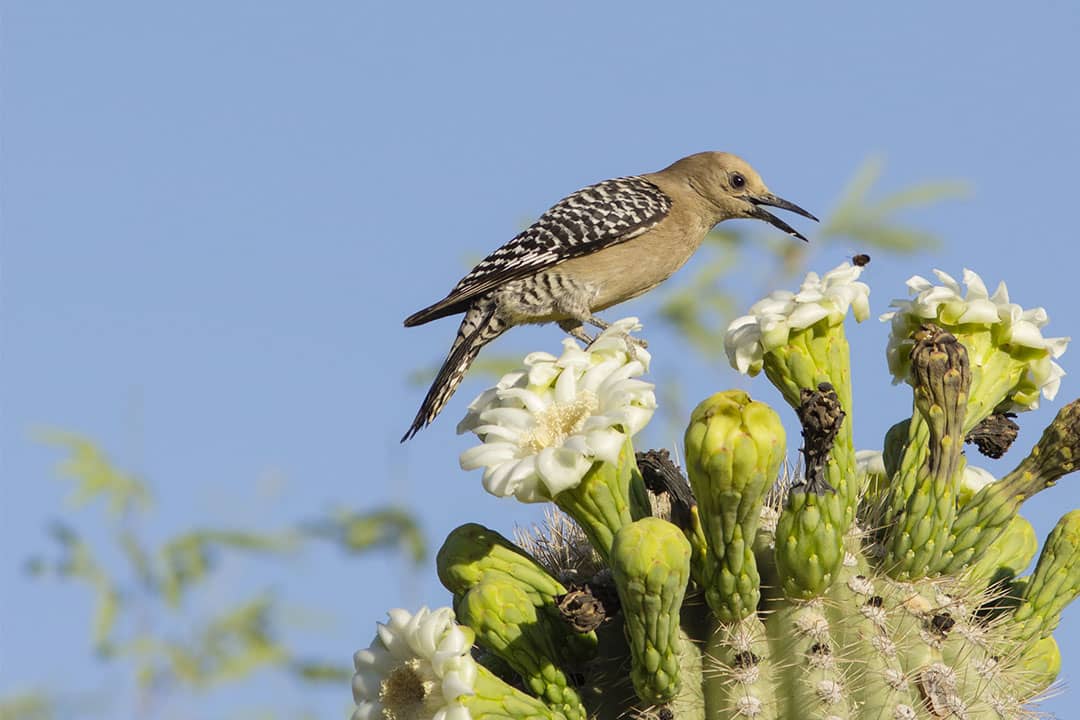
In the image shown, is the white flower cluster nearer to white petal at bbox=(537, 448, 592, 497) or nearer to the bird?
white petal at bbox=(537, 448, 592, 497)

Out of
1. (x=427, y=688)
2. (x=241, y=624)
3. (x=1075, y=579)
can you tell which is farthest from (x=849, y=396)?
(x=241, y=624)

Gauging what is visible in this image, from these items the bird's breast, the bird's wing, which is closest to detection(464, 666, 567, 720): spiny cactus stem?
the bird's wing

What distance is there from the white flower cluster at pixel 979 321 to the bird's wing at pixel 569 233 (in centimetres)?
366

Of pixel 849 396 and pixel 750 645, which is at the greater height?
pixel 849 396

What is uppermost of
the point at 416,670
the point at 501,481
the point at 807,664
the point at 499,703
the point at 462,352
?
the point at 462,352

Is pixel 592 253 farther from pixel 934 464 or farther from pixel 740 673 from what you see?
pixel 740 673

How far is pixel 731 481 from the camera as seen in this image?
3.58 metres

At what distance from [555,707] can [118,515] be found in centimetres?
464

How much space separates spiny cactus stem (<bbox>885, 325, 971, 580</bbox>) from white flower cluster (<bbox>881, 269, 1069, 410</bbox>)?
0.26 meters

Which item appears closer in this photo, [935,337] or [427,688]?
[427,688]

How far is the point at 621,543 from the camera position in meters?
3.53

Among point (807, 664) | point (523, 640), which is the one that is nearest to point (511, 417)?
point (523, 640)

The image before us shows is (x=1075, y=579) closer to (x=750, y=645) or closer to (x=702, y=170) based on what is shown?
(x=750, y=645)

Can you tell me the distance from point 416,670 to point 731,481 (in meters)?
0.87
